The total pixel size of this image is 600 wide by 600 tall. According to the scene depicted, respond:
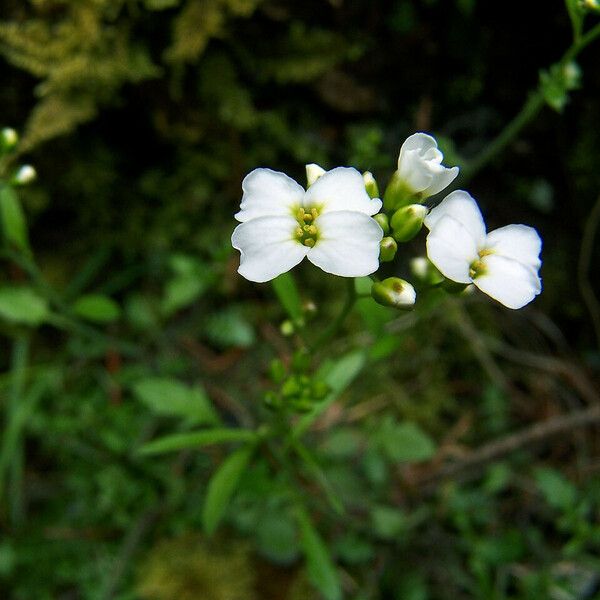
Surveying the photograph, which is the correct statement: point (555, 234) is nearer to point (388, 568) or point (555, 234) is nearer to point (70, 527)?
point (388, 568)

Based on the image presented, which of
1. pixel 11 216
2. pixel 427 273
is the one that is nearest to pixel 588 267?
pixel 427 273

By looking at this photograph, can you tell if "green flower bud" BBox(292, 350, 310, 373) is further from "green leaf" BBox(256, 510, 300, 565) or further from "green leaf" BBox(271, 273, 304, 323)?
"green leaf" BBox(256, 510, 300, 565)

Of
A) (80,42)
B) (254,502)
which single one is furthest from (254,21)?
(254,502)

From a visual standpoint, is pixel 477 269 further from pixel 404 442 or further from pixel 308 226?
pixel 404 442

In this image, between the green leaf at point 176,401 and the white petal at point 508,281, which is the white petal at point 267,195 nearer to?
the white petal at point 508,281

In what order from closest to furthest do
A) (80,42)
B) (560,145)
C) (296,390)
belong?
1. (296,390)
2. (80,42)
3. (560,145)

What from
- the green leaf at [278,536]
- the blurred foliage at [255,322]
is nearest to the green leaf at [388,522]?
the blurred foliage at [255,322]

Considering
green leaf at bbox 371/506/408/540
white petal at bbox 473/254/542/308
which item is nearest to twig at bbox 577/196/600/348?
green leaf at bbox 371/506/408/540
